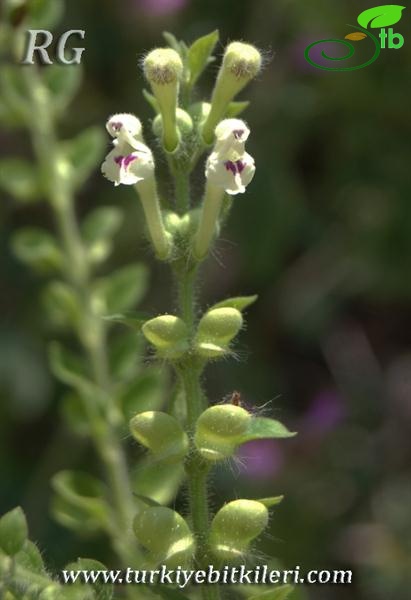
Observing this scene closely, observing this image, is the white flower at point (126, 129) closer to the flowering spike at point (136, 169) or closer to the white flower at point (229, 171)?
the flowering spike at point (136, 169)

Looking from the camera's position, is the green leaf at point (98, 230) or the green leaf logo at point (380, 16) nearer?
the green leaf at point (98, 230)

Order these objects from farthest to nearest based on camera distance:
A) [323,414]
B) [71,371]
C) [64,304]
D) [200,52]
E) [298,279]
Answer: [298,279], [323,414], [64,304], [71,371], [200,52]

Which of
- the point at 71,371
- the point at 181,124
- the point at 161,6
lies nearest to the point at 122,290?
the point at 71,371

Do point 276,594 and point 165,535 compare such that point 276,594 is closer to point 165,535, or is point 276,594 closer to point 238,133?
point 165,535

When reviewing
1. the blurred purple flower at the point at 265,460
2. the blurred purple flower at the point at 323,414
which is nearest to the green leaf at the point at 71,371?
the blurred purple flower at the point at 265,460

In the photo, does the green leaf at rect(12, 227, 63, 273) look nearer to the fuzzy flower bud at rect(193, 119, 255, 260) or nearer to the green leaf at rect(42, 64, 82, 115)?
the green leaf at rect(42, 64, 82, 115)

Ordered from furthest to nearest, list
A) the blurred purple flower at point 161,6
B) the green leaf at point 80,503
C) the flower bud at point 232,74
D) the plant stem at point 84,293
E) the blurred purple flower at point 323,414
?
the blurred purple flower at point 161,6
the blurred purple flower at point 323,414
the plant stem at point 84,293
the green leaf at point 80,503
the flower bud at point 232,74
